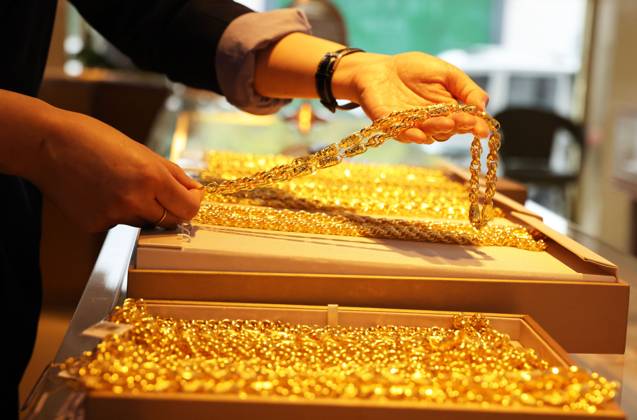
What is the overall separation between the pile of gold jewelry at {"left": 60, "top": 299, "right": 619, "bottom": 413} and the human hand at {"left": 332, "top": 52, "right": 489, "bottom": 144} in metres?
0.34

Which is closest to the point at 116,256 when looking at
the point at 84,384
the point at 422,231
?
the point at 422,231

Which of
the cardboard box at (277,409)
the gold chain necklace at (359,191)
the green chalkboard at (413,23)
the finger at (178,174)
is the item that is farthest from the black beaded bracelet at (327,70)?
the green chalkboard at (413,23)

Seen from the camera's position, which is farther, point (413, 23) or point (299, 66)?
point (413, 23)

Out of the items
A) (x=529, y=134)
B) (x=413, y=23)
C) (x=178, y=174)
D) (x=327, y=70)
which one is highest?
(x=413, y=23)

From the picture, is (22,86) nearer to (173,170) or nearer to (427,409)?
(173,170)

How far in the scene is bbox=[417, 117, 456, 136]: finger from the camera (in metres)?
0.87

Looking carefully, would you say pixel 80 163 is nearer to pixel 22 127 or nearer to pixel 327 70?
pixel 22 127

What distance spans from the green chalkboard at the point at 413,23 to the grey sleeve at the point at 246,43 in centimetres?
476

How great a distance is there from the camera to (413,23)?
5781mm

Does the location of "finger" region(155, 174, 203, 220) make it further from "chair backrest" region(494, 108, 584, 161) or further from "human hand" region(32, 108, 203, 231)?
"chair backrest" region(494, 108, 584, 161)

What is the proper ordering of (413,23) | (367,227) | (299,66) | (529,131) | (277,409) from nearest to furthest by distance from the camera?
(277,409), (367,227), (299,66), (529,131), (413,23)

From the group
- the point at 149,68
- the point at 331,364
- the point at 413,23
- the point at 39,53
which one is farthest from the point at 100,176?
the point at 413,23

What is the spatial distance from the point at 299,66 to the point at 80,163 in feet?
1.46

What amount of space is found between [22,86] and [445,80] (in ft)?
1.55
